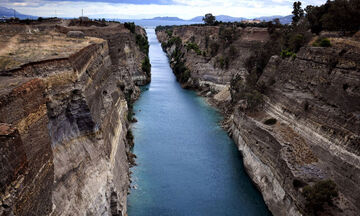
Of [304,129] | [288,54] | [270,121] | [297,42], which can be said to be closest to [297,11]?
[297,42]

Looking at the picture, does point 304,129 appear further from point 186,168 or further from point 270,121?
point 186,168

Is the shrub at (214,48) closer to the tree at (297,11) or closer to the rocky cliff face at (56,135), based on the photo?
the tree at (297,11)

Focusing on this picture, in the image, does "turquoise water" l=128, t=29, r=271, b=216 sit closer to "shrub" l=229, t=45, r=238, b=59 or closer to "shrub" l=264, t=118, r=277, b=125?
"shrub" l=264, t=118, r=277, b=125

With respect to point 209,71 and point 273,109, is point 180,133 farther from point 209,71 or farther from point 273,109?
point 209,71

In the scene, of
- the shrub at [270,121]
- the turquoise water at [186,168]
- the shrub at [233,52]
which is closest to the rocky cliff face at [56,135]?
the turquoise water at [186,168]

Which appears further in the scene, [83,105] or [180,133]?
[180,133]

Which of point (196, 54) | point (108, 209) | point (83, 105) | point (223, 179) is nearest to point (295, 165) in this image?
point (223, 179)

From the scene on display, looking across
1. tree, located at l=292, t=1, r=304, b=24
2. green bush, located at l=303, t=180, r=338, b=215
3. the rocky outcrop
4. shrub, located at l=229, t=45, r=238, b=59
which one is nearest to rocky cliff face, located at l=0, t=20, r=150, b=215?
green bush, located at l=303, t=180, r=338, b=215

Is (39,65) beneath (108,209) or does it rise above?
above
